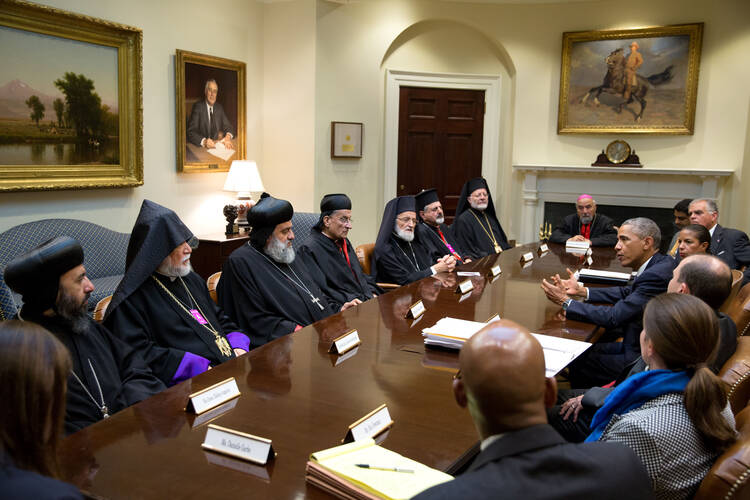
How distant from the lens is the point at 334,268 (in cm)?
461

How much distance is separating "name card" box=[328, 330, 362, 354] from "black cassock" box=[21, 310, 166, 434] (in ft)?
2.41

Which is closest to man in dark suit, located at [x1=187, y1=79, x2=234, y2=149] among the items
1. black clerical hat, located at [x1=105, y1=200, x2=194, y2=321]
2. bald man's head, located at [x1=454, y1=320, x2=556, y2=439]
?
black clerical hat, located at [x1=105, y1=200, x2=194, y2=321]

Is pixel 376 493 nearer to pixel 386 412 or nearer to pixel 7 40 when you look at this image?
pixel 386 412

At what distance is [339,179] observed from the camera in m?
8.07

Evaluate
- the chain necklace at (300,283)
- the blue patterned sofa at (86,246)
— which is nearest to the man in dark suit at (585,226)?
the chain necklace at (300,283)

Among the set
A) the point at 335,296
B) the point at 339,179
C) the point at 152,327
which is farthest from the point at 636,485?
the point at 339,179

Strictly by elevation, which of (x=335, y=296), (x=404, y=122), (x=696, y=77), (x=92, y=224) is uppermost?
(x=696, y=77)

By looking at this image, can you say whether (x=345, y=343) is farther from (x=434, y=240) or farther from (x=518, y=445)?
(x=434, y=240)

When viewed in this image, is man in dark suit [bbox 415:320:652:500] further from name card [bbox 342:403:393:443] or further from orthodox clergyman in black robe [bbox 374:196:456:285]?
orthodox clergyman in black robe [bbox 374:196:456:285]

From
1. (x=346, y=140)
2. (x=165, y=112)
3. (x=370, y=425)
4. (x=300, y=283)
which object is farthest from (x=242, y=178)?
(x=370, y=425)

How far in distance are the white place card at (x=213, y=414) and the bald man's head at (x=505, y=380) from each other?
1.07 metres

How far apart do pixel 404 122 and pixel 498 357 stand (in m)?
8.04

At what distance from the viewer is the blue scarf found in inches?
71.1

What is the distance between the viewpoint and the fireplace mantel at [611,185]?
824 cm
